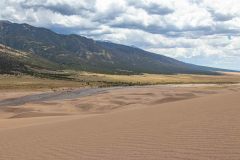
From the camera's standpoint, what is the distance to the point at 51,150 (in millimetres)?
11625

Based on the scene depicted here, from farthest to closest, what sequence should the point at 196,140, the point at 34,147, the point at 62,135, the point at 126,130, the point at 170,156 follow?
the point at 62,135
the point at 126,130
the point at 34,147
the point at 196,140
the point at 170,156

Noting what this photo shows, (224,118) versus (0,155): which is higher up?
(224,118)

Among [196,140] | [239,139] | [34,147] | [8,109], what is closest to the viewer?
[239,139]

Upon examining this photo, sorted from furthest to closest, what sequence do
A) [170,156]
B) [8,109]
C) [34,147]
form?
[8,109] < [34,147] < [170,156]

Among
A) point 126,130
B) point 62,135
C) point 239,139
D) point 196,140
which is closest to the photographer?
point 239,139

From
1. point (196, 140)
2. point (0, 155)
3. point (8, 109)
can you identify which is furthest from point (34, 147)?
point (8, 109)

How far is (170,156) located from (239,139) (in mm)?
1680

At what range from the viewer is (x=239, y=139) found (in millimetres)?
9578

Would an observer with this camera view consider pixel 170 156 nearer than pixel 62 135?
Yes

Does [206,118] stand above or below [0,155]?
above

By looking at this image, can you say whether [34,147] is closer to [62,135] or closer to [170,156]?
[62,135]

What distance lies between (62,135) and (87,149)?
369 centimetres

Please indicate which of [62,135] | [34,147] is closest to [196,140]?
[34,147]

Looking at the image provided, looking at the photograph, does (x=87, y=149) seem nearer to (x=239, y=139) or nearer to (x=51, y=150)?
(x=51, y=150)
